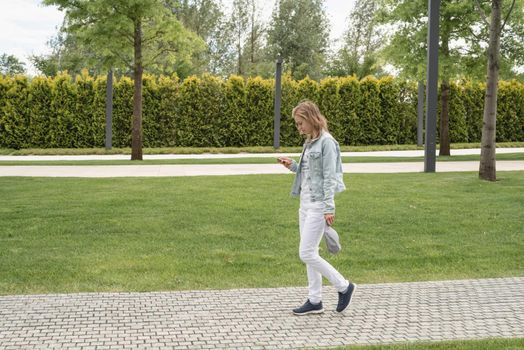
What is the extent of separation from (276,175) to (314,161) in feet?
33.1

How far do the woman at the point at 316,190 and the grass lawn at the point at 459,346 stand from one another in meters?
1.03

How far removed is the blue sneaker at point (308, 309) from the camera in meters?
5.89

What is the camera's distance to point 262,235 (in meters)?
9.54

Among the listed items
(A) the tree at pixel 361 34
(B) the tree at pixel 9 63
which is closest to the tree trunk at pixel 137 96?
(A) the tree at pixel 361 34

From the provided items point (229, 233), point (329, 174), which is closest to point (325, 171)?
point (329, 174)

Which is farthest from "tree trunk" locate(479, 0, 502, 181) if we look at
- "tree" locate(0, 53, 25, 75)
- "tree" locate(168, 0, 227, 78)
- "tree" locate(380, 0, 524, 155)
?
"tree" locate(0, 53, 25, 75)

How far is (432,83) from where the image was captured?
1650 centimetres

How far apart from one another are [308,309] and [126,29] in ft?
53.4

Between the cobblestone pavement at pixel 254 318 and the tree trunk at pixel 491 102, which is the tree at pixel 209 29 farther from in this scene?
the cobblestone pavement at pixel 254 318

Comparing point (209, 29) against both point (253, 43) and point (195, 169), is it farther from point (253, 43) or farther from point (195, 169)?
point (195, 169)

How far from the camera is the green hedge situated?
92.4ft

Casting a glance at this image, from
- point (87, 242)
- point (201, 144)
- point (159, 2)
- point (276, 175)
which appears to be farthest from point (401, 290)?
point (201, 144)

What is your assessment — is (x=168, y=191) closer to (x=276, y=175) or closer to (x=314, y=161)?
(x=276, y=175)

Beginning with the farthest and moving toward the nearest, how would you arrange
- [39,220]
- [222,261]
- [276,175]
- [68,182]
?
[276,175] → [68,182] → [39,220] → [222,261]
